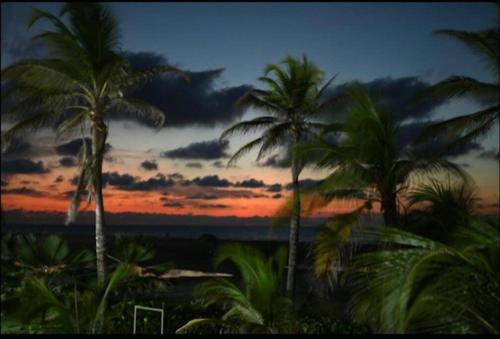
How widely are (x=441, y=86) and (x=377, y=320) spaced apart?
9152 millimetres

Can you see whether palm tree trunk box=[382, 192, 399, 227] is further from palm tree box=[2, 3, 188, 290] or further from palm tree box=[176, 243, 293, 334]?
palm tree box=[2, 3, 188, 290]

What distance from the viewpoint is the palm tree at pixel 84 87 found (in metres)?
17.3

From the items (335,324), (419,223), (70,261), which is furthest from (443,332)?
(70,261)

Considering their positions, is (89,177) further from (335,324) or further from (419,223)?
(419,223)

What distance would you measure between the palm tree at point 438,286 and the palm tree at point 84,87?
12.1 m

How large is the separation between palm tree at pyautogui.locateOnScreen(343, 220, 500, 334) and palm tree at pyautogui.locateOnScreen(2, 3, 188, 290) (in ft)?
39.8

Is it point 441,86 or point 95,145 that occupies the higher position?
point 441,86

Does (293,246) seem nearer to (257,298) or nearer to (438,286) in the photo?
(257,298)

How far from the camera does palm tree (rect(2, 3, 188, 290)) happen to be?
17.3 m

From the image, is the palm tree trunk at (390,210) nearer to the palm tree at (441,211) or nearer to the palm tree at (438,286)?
the palm tree at (441,211)

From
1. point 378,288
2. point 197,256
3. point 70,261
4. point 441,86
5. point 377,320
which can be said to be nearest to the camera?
point 378,288

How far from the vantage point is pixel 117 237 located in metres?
17.4

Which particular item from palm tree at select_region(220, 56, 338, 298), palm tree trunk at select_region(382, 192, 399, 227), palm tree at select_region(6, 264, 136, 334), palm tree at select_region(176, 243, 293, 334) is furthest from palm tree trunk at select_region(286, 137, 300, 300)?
palm tree at select_region(6, 264, 136, 334)

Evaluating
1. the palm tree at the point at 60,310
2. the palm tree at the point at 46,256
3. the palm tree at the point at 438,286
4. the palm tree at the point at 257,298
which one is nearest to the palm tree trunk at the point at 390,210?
the palm tree at the point at 257,298
